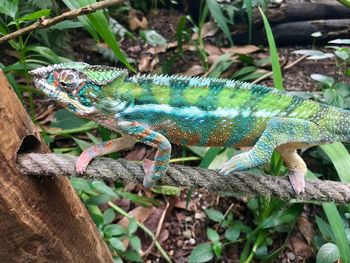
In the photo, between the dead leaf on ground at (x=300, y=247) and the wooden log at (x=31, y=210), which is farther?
the dead leaf on ground at (x=300, y=247)

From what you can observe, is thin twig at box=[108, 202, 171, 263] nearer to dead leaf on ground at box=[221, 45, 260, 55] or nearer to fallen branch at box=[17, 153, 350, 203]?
fallen branch at box=[17, 153, 350, 203]

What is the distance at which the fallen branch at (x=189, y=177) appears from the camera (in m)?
1.07

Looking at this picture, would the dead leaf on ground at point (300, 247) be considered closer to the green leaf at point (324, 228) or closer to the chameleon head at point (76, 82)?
the green leaf at point (324, 228)

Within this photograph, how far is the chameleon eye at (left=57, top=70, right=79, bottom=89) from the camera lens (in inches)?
41.3

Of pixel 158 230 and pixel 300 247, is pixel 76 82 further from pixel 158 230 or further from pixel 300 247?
pixel 300 247

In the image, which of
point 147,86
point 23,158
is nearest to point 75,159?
point 23,158

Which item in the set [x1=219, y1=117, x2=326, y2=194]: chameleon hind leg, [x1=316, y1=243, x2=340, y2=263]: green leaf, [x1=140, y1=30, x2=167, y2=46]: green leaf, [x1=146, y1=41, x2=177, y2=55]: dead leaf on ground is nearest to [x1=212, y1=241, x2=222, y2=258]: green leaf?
[x1=316, y1=243, x2=340, y2=263]: green leaf

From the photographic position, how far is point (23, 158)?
1.08 meters

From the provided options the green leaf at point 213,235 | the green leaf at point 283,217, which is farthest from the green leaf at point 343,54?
the green leaf at point 213,235

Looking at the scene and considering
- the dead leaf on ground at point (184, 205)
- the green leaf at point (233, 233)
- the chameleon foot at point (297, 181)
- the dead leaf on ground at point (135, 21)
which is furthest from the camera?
the dead leaf on ground at point (135, 21)

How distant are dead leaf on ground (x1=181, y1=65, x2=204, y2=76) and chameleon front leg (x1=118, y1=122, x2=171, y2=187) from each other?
59.3 inches

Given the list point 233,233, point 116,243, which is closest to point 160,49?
point 233,233

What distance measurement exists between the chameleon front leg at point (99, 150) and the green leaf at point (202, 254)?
770mm

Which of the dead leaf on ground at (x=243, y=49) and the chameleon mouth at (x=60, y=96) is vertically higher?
the chameleon mouth at (x=60, y=96)
